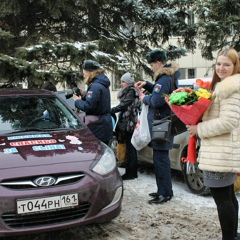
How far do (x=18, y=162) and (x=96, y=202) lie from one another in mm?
793

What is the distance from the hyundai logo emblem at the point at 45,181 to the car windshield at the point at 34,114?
3.45 feet

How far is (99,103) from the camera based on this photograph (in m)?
5.27

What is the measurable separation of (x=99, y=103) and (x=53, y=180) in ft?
6.63

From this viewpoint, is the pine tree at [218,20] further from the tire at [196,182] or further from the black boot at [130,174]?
the tire at [196,182]

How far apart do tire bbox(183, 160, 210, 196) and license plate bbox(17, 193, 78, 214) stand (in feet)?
7.03

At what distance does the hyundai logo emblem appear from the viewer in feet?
11.0

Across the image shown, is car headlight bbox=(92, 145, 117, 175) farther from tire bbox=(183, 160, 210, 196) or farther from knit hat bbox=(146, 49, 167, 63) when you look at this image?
tire bbox=(183, 160, 210, 196)

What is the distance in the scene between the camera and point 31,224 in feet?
10.9

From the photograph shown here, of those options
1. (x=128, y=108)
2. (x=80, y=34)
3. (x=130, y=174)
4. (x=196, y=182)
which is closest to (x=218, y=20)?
(x=80, y=34)

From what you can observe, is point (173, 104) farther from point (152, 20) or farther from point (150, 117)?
point (152, 20)

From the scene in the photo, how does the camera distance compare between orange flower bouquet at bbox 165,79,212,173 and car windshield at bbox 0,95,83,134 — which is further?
car windshield at bbox 0,95,83,134

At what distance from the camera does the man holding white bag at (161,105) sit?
4.55 meters

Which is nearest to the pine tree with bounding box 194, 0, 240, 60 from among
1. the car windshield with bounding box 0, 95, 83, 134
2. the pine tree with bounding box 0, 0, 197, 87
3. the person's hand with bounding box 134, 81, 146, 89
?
the pine tree with bounding box 0, 0, 197, 87

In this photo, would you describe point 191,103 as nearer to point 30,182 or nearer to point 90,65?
point 30,182
